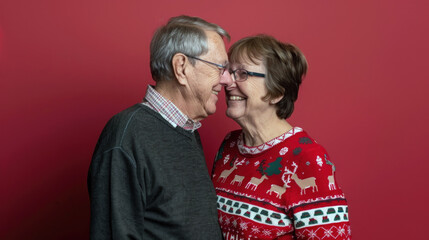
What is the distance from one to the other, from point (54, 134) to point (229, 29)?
1114mm

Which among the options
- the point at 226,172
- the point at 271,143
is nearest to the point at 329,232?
the point at 271,143

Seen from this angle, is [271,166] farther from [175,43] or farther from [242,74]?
[175,43]

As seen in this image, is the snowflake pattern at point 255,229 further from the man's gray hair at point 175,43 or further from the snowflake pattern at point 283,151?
the man's gray hair at point 175,43

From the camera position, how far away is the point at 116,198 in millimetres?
1432

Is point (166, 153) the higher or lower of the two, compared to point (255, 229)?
higher

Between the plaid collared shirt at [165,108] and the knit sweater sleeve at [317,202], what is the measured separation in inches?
19.0

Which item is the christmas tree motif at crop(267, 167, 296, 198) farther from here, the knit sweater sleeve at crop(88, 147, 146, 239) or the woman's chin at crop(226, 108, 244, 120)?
the knit sweater sleeve at crop(88, 147, 146, 239)

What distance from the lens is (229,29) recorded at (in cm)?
258

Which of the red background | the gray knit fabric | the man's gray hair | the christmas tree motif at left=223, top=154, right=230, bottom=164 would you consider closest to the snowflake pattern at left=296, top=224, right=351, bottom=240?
the gray knit fabric

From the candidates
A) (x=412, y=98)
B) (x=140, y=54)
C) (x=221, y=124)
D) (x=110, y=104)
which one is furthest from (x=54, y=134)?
(x=412, y=98)

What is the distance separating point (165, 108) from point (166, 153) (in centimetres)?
18

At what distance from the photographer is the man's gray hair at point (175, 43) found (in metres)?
1.69

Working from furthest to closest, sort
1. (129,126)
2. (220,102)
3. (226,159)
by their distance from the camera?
(220,102) < (226,159) < (129,126)

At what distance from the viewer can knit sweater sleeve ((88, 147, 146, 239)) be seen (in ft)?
4.70
